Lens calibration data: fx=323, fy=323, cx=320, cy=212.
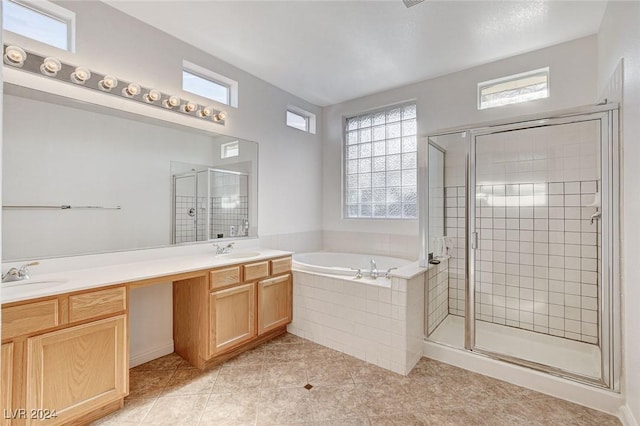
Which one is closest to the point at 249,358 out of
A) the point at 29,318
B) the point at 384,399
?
the point at 384,399

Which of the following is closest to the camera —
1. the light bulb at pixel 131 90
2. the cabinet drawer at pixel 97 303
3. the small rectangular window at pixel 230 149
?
the cabinet drawer at pixel 97 303

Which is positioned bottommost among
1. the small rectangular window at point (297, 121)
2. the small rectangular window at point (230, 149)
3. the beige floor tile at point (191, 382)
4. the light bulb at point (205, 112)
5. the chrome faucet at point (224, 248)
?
the beige floor tile at point (191, 382)

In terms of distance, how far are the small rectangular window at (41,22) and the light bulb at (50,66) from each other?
147 mm

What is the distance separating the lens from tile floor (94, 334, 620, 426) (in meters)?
2.08

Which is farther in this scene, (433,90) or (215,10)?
(433,90)

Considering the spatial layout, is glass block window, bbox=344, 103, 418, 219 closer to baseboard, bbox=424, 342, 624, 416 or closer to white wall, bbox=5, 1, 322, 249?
white wall, bbox=5, 1, 322, 249

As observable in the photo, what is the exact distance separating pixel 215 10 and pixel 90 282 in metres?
2.18

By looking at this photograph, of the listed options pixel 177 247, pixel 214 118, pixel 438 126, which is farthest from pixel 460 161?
pixel 177 247

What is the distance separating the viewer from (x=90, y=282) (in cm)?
201

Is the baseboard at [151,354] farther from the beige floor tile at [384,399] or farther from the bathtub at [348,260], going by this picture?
the beige floor tile at [384,399]

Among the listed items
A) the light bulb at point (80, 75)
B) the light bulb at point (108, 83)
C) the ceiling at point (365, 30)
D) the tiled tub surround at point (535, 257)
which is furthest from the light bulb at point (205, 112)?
the tiled tub surround at point (535, 257)

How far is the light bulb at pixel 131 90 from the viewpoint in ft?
8.36

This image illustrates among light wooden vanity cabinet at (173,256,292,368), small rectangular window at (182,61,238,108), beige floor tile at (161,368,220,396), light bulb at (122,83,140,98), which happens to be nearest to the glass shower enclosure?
light wooden vanity cabinet at (173,256,292,368)

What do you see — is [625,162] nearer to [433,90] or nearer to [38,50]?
[433,90]
